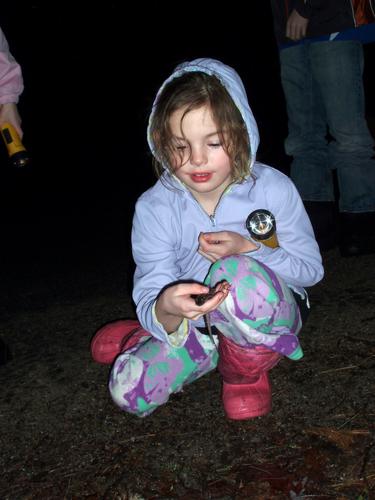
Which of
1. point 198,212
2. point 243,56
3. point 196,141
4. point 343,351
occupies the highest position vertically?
point 196,141

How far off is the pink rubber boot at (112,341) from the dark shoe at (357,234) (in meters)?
1.29

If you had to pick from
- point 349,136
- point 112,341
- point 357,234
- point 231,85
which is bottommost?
point 357,234

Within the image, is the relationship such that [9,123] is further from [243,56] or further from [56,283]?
[243,56]

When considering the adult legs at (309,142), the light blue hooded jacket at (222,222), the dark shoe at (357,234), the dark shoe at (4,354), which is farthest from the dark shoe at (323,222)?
the dark shoe at (4,354)

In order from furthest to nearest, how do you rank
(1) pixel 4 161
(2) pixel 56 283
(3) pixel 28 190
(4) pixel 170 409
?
(1) pixel 4 161
(3) pixel 28 190
(2) pixel 56 283
(4) pixel 170 409

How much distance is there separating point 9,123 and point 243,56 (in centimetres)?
1244

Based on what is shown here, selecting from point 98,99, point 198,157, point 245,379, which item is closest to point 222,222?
point 198,157

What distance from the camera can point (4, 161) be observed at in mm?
9594

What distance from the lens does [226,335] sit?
208cm

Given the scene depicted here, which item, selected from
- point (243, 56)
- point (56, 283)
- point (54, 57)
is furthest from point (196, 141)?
point (54, 57)

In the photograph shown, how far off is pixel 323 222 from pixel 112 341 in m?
1.49

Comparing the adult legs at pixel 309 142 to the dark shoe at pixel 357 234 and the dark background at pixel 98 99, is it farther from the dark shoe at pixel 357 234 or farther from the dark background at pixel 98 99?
the dark background at pixel 98 99

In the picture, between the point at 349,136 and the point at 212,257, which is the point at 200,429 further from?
the point at 349,136

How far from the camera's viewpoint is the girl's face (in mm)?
2059
